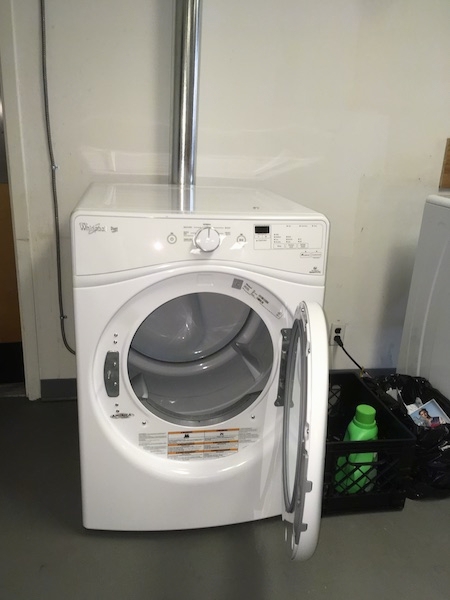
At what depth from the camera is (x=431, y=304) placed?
1.74 meters

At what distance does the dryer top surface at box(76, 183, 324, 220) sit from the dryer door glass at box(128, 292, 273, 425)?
A: 25 centimetres

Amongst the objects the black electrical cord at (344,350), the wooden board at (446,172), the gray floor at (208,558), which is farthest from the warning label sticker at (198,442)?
the wooden board at (446,172)

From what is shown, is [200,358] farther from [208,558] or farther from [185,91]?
[185,91]

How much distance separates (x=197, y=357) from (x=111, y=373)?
34 centimetres

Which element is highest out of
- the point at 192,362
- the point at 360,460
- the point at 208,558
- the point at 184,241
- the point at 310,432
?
the point at 184,241

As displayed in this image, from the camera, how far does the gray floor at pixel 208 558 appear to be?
1.20 metres

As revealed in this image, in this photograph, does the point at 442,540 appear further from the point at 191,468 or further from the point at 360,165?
the point at 360,165

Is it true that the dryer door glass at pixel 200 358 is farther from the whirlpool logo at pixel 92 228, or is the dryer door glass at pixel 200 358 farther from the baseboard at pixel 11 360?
the baseboard at pixel 11 360

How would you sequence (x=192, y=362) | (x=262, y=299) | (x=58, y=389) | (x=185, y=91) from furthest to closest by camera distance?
(x=58, y=389) → (x=185, y=91) → (x=192, y=362) → (x=262, y=299)

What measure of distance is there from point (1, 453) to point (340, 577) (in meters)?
1.12

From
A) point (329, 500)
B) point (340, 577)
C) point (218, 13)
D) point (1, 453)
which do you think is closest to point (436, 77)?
point (218, 13)

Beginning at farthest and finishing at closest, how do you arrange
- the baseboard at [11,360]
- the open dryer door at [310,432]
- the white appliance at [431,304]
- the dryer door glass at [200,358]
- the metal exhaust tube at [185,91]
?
the baseboard at [11,360] < the white appliance at [431,304] < the metal exhaust tube at [185,91] < the dryer door glass at [200,358] < the open dryer door at [310,432]

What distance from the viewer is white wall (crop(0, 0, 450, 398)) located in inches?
63.3

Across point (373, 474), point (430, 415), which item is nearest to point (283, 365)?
point (373, 474)
